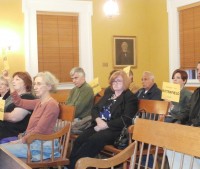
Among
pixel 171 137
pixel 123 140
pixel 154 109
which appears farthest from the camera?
pixel 154 109

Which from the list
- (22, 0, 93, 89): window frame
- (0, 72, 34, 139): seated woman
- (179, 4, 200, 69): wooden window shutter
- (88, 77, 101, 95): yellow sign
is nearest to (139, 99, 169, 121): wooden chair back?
(88, 77, 101, 95): yellow sign

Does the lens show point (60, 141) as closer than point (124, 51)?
Yes

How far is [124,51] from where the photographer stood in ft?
25.6

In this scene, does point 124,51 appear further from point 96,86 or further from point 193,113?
point 193,113

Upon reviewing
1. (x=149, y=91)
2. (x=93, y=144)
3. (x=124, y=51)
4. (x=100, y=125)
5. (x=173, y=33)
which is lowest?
(x=93, y=144)

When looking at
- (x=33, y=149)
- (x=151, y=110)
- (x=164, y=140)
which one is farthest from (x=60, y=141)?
(x=164, y=140)

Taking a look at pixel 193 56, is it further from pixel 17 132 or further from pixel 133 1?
pixel 17 132

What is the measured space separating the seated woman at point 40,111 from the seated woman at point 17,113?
0.09 meters

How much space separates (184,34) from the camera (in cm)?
707

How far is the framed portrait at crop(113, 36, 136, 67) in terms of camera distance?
7741mm

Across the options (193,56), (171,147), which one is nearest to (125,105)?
(171,147)

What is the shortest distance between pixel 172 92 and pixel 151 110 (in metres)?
0.34

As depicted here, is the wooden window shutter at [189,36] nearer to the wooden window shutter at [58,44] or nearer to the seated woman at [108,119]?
the wooden window shutter at [58,44]

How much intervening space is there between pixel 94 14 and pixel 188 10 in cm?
185
